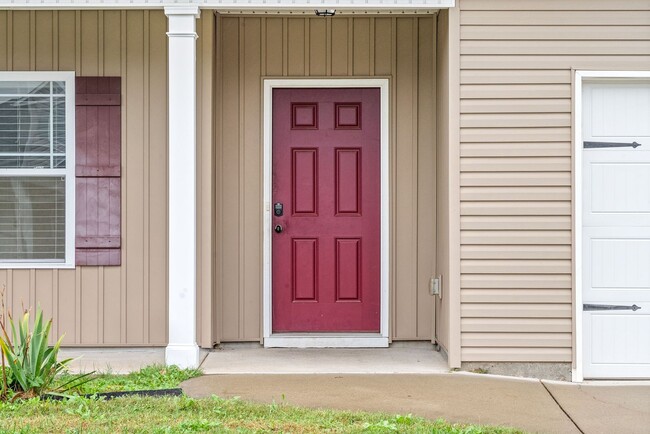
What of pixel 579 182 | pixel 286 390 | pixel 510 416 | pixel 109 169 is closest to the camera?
pixel 510 416

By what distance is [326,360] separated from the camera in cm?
671

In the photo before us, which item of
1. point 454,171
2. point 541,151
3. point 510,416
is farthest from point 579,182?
point 510,416

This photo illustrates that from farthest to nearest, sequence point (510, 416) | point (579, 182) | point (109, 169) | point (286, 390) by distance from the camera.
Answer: point (109, 169) → point (579, 182) → point (286, 390) → point (510, 416)

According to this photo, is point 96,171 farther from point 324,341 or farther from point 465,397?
point 465,397

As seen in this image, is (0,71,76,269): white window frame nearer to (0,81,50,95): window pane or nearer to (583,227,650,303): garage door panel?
(0,81,50,95): window pane

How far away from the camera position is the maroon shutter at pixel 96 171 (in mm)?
6957

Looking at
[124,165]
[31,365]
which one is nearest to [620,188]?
[124,165]

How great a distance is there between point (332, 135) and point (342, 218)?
27.3 inches

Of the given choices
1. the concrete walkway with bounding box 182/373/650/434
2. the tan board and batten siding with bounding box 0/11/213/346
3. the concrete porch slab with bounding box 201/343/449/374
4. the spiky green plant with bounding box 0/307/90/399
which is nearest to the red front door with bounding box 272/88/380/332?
the concrete porch slab with bounding box 201/343/449/374

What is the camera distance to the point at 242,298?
7191mm

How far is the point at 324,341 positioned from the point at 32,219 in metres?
2.55

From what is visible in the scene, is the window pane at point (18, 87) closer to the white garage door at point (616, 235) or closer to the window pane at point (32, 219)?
the window pane at point (32, 219)

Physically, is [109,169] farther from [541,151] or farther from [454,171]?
[541,151]

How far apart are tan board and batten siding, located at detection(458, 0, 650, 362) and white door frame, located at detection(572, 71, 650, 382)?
45 millimetres
